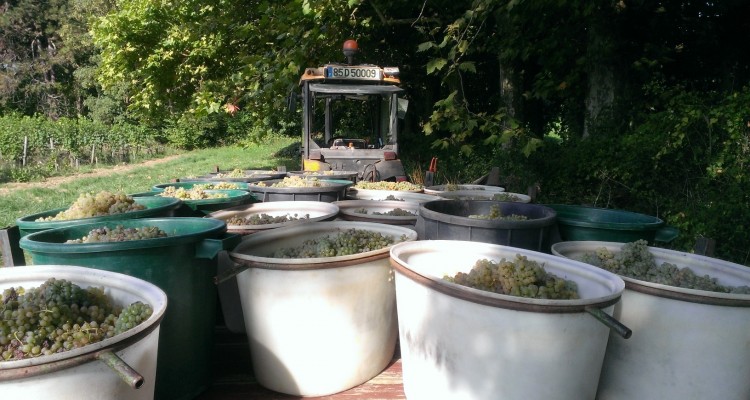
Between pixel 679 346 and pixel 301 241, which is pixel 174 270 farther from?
pixel 679 346

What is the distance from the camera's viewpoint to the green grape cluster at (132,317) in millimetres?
1435

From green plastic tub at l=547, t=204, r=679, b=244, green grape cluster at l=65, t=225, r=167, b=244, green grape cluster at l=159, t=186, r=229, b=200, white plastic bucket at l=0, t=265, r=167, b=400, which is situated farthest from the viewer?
green grape cluster at l=159, t=186, r=229, b=200

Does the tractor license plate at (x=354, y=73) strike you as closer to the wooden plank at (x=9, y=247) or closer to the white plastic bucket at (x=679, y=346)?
the wooden plank at (x=9, y=247)

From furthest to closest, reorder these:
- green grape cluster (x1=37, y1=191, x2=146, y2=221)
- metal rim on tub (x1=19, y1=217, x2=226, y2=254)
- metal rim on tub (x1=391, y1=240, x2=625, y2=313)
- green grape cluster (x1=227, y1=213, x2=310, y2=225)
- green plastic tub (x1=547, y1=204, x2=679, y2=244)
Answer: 1. green grape cluster (x1=227, y1=213, x2=310, y2=225)
2. green plastic tub (x1=547, y1=204, x2=679, y2=244)
3. green grape cluster (x1=37, y1=191, x2=146, y2=221)
4. metal rim on tub (x1=19, y1=217, x2=226, y2=254)
5. metal rim on tub (x1=391, y1=240, x2=625, y2=313)

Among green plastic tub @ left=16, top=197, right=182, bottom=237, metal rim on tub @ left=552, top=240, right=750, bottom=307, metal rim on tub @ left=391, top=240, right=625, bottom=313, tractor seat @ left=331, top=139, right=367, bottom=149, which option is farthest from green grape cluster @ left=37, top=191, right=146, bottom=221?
tractor seat @ left=331, top=139, right=367, bottom=149

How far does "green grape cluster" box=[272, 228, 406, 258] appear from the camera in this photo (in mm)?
2266

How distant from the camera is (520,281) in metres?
1.75

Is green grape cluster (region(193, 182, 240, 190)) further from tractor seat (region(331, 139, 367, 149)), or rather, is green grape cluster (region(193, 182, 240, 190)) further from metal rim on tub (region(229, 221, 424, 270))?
tractor seat (region(331, 139, 367, 149))

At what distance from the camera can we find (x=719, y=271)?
2.07 metres

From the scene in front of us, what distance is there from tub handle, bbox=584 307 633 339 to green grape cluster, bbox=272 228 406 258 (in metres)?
1.14

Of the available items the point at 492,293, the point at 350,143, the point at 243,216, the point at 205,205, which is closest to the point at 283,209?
the point at 243,216

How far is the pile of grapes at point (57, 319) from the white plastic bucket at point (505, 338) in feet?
3.28

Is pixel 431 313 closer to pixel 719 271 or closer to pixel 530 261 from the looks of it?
pixel 530 261

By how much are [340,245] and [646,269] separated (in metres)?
1.39
